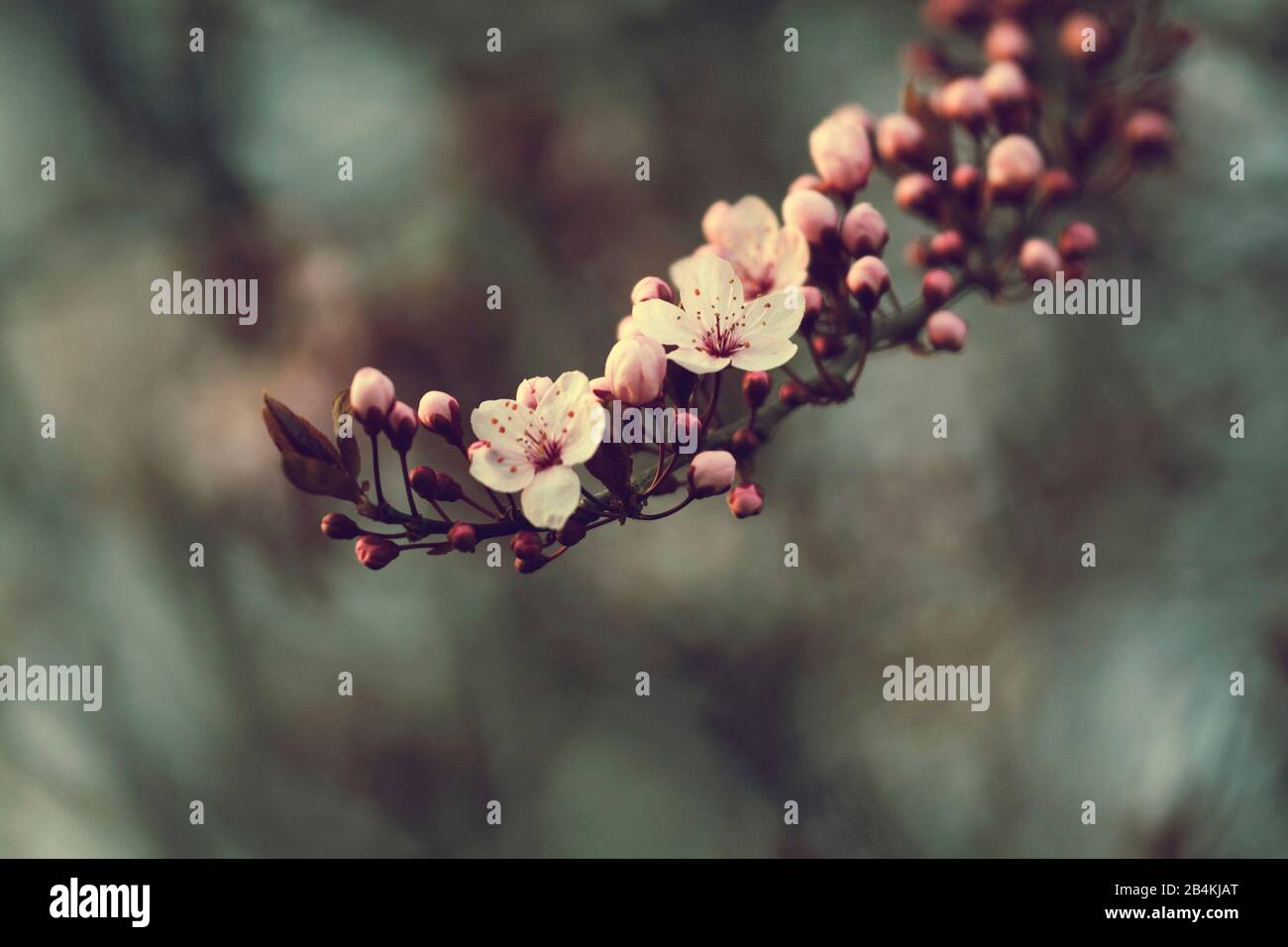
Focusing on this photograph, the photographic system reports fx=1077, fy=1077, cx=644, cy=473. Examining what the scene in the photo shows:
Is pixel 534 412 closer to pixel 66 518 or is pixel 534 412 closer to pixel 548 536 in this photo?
pixel 548 536

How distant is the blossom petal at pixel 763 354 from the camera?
→ 3.76 feet

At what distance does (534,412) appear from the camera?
1155 mm

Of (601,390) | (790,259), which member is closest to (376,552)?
(601,390)

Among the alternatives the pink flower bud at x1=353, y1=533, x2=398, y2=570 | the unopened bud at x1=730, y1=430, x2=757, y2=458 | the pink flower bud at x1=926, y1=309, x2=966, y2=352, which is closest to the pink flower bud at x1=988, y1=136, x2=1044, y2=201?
the pink flower bud at x1=926, y1=309, x2=966, y2=352

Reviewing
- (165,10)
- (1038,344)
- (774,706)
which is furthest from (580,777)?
(165,10)

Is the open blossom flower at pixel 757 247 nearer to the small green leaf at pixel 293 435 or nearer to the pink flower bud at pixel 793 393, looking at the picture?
the pink flower bud at pixel 793 393

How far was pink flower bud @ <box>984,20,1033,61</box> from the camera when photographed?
1.80 meters

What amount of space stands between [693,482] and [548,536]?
0.17 m

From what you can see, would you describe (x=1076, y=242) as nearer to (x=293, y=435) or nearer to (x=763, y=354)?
(x=763, y=354)

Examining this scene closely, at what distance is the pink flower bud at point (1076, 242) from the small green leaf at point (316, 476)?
3.94 feet

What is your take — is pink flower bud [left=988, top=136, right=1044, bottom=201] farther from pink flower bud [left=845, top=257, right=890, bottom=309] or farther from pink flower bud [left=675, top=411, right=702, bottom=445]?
pink flower bud [left=675, top=411, right=702, bottom=445]

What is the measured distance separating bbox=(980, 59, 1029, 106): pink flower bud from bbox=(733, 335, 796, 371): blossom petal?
2.23ft

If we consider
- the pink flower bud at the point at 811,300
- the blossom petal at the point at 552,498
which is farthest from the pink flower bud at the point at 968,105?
the blossom petal at the point at 552,498

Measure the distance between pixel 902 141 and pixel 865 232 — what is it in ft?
1.08
